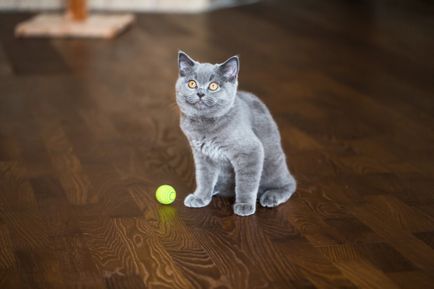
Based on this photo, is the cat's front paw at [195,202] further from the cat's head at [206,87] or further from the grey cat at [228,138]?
the cat's head at [206,87]

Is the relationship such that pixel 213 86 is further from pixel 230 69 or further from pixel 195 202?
pixel 195 202

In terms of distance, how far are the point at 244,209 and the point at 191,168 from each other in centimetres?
51

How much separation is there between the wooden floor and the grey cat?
61 millimetres

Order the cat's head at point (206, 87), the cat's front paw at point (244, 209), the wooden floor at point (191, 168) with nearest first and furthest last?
the wooden floor at point (191, 168)
the cat's head at point (206, 87)
the cat's front paw at point (244, 209)

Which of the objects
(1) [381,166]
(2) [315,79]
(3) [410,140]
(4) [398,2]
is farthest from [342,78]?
(4) [398,2]

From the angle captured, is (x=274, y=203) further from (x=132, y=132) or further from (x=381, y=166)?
(x=132, y=132)

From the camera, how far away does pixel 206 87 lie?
7.36 feet

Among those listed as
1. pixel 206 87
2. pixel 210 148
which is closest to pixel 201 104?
pixel 206 87

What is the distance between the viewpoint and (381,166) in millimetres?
2852

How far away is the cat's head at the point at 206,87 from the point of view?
2.25 meters

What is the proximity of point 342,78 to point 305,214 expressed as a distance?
1938 millimetres

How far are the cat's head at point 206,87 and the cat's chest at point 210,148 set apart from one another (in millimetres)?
85

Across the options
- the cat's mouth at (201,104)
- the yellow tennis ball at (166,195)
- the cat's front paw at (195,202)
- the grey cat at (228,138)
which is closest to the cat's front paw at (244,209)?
A: the grey cat at (228,138)

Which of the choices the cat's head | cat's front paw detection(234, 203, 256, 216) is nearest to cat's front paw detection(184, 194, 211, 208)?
cat's front paw detection(234, 203, 256, 216)
